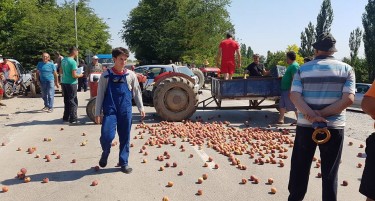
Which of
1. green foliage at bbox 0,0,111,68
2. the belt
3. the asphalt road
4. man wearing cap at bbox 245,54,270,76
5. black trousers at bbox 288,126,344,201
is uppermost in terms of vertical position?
green foliage at bbox 0,0,111,68

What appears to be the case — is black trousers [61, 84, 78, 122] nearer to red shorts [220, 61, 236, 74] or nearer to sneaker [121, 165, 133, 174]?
red shorts [220, 61, 236, 74]

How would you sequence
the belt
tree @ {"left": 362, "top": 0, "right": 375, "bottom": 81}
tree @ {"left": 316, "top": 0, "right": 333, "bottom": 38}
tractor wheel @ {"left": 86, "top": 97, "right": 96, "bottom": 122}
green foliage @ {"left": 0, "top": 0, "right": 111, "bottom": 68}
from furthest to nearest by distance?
tree @ {"left": 316, "top": 0, "right": 333, "bottom": 38} < tree @ {"left": 362, "top": 0, "right": 375, "bottom": 81} < green foliage @ {"left": 0, "top": 0, "right": 111, "bottom": 68} < tractor wheel @ {"left": 86, "top": 97, "right": 96, "bottom": 122} < the belt

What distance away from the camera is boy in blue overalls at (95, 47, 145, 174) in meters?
5.90

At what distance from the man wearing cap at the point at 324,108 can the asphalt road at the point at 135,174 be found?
3.45ft

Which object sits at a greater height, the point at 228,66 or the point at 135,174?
the point at 228,66

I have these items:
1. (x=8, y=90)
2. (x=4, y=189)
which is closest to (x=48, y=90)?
(x=8, y=90)

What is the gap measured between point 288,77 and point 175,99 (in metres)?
3.23

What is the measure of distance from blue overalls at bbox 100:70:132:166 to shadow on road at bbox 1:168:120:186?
0.95 feet

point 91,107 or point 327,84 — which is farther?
point 91,107

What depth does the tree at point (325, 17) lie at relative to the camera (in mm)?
70938

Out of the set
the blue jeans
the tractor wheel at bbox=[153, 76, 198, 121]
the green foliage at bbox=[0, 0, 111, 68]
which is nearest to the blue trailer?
the tractor wheel at bbox=[153, 76, 198, 121]

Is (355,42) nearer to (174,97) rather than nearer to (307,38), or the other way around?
(307,38)

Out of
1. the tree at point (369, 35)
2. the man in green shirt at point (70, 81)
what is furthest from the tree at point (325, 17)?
the man in green shirt at point (70, 81)

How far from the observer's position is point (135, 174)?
5949 mm
